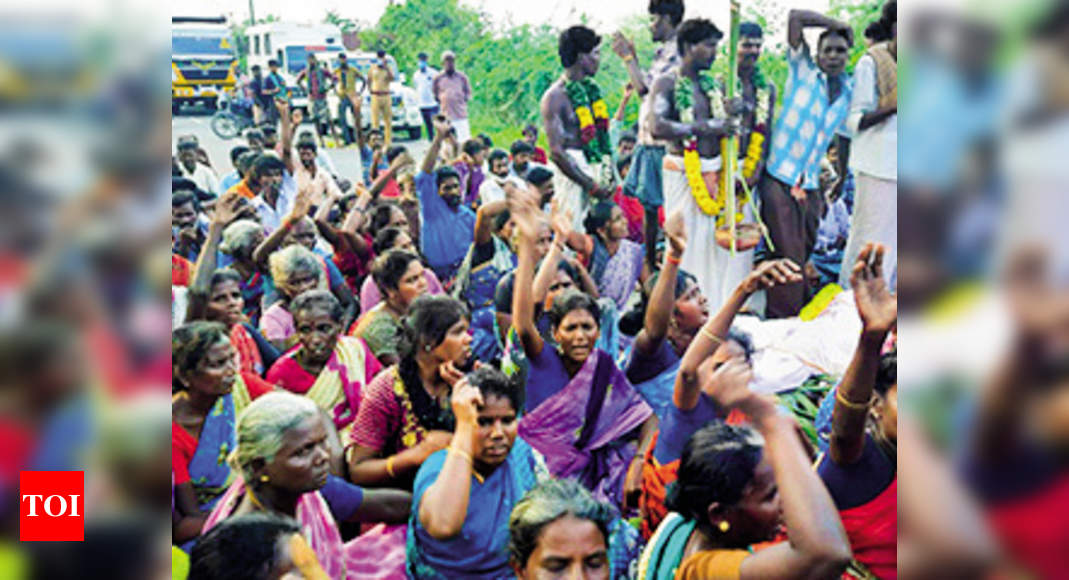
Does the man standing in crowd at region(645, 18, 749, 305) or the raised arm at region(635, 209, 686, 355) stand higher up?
the man standing in crowd at region(645, 18, 749, 305)

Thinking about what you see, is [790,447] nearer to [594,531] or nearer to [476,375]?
[594,531]

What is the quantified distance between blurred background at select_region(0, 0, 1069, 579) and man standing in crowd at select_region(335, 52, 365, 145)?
12829 millimetres

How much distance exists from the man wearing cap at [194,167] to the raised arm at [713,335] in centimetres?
644

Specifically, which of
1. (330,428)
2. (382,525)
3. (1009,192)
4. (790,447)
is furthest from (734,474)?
(1009,192)

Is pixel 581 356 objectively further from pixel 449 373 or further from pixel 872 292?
pixel 872 292

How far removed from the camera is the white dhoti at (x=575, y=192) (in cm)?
635

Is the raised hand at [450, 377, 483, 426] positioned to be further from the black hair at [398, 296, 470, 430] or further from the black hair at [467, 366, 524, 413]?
the black hair at [398, 296, 470, 430]

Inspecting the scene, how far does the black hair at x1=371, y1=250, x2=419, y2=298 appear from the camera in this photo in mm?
4359

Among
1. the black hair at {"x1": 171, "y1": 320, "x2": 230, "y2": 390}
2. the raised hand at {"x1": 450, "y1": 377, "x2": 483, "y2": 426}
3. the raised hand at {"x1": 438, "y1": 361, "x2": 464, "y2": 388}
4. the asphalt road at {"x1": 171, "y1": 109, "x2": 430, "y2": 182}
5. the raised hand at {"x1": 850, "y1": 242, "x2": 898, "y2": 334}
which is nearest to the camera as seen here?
the raised hand at {"x1": 850, "y1": 242, "x2": 898, "y2": 334}

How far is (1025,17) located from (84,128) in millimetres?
674

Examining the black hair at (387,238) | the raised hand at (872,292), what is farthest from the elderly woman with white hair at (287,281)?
the raised hand at (872,292)

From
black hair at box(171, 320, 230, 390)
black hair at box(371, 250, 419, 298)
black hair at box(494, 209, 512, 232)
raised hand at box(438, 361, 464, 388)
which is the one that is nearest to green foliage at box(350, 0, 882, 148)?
black hair at box(494, 209, 512, 232)

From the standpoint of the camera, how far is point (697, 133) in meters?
5.27

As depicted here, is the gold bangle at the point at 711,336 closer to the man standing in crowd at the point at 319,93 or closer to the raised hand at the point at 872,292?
the raised hand at the point at 872,292
